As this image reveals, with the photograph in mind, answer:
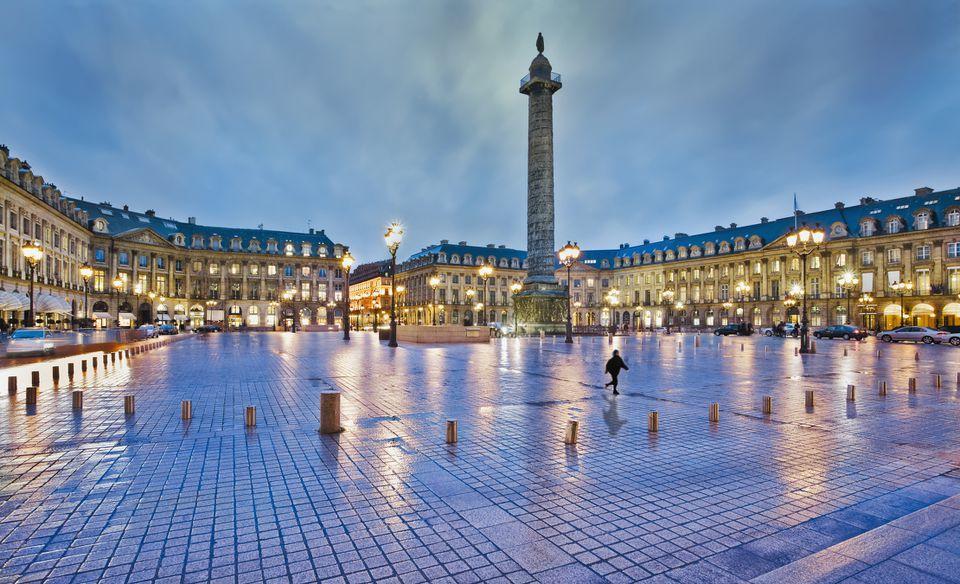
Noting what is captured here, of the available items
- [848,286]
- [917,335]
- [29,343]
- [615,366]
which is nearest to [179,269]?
[29,343]

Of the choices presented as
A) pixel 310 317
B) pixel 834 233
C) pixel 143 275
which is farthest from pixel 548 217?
pixel 143 275

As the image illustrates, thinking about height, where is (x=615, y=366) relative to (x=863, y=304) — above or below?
below

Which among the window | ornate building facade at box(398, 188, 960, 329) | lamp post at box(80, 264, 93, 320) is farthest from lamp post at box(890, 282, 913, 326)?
lamp post at box(80, 264, 93, 320)

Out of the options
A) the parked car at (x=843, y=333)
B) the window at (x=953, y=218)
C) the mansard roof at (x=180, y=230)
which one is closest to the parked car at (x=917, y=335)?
the parked car at (x=843, y=333)

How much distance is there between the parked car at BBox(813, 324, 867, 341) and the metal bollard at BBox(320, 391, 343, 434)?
175 feet

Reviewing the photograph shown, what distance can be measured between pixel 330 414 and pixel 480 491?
12.6ft

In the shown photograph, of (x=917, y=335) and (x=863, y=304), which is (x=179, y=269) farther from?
(x=863, y=304)

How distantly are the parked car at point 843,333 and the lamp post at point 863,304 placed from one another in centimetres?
1998

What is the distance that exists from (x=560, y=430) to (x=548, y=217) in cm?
3636

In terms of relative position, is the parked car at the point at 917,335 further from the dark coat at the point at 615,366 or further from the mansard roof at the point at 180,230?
the mansard roof at the point at 180,230

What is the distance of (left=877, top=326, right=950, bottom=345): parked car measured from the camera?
136 ft

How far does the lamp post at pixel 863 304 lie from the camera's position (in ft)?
216

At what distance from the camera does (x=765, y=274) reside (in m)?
79.6

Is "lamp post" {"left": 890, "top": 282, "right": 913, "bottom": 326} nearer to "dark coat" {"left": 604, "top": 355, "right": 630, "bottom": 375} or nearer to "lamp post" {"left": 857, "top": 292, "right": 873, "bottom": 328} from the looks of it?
"lamp post" {"left": 857, "top": 292, "right": 873, "bottom": 328}
